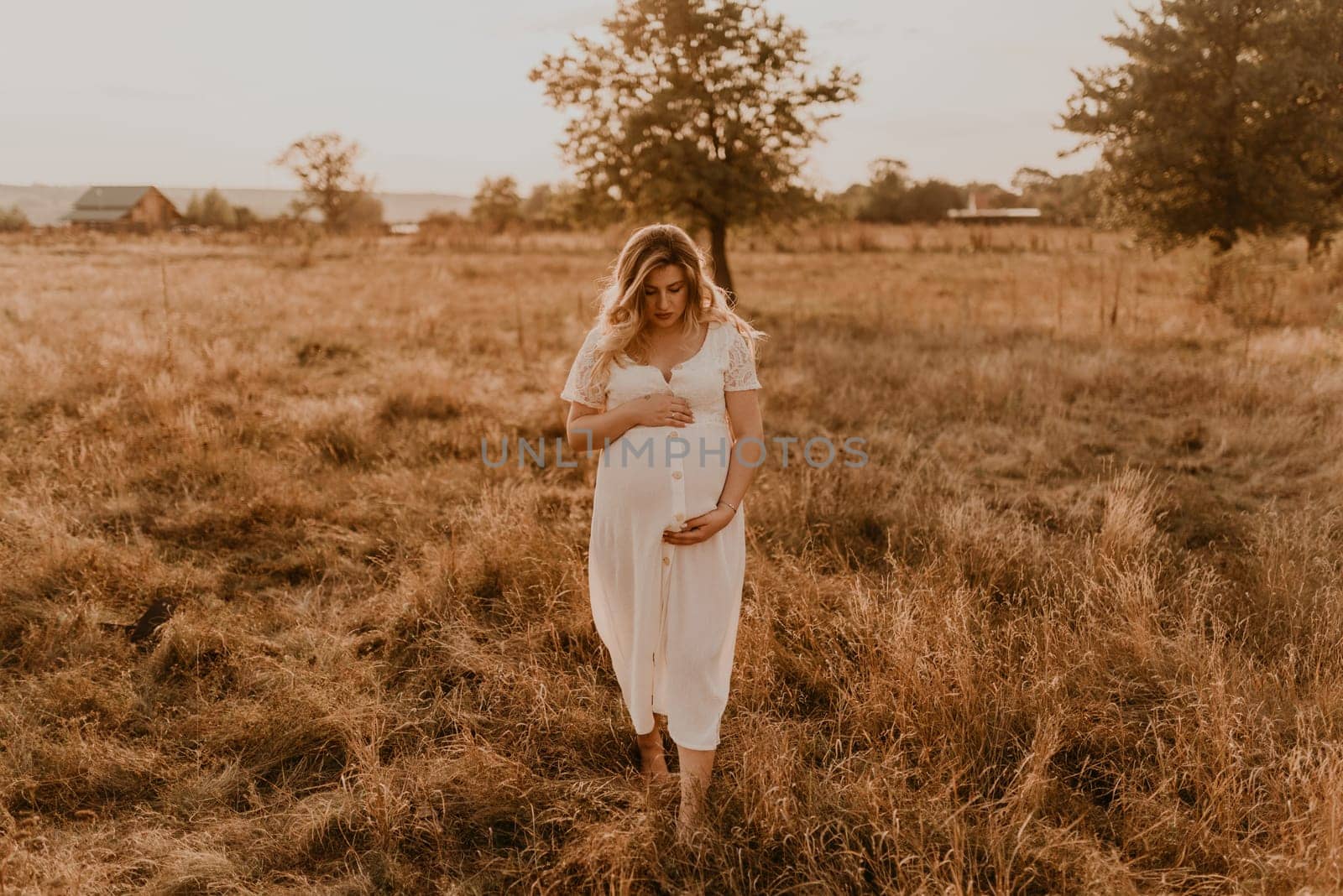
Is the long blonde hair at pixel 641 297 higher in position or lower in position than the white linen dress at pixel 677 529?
higher

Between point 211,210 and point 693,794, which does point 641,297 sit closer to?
point 693,794

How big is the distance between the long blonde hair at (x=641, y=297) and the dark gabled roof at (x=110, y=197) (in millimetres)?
63350

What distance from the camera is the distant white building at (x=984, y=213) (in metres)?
49.2

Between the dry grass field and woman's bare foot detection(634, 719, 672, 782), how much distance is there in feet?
0.37

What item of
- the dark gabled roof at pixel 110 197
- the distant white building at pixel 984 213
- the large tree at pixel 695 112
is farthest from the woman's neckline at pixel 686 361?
the dark gabled roof at pixel 110 197

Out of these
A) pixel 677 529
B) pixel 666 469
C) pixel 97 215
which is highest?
pixel 97 215

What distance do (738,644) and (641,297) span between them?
1.73 metres

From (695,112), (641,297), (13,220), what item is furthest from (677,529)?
(13,220)

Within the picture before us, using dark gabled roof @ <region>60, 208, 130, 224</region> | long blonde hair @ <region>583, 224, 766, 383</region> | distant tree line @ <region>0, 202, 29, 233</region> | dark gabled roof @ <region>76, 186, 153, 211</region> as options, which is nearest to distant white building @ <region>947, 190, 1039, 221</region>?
distant tree line @ <region>0, 202, 29, 233</region>

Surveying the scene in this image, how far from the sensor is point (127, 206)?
59.2 m

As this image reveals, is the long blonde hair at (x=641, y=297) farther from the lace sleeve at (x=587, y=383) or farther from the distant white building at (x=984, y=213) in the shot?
the distant white building at (x=984, y=213)

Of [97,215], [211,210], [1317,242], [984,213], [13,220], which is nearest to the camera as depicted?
[1317,242]

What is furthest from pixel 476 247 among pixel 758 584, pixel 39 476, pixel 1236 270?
pixel 758 584

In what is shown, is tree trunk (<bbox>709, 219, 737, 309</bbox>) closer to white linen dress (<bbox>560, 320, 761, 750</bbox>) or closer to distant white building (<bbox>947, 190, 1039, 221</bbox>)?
white linen dress (<bbox>560, 320, 761, 750</bbox>)
